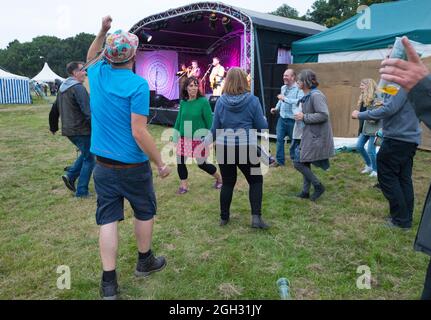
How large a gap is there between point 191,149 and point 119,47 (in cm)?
245

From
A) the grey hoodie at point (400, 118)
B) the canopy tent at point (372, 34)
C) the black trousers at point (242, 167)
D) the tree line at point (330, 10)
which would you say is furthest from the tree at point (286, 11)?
the black trousers at point (242, 167)

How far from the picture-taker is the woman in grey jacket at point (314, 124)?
13.3 ft

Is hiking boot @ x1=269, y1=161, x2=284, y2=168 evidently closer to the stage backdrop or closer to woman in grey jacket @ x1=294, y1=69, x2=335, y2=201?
woman in grey jacket @ x1=294, y1=69, x2=335, y2=201

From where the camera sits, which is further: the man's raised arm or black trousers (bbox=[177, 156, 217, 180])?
black trousers (bbox=[177, 156, 217, 180])

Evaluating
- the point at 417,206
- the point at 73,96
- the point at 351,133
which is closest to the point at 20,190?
the point at 73,96

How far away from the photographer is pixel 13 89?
2258 centimetres

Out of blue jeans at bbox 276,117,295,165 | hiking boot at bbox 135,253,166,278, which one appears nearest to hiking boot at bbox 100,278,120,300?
hiking boot at bbox 135,253,166,278

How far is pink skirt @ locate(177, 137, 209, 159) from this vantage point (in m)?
4.52

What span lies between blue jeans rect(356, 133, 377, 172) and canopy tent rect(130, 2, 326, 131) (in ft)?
11.2

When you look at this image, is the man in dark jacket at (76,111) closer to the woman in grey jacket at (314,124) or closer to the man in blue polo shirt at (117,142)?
the man in blue polo shirt at (117,142)

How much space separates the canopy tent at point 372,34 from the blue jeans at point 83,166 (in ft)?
21.1

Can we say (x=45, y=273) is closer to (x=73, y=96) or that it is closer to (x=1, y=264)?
(x=1, y=264)

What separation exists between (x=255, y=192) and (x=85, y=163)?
93.0 inches
